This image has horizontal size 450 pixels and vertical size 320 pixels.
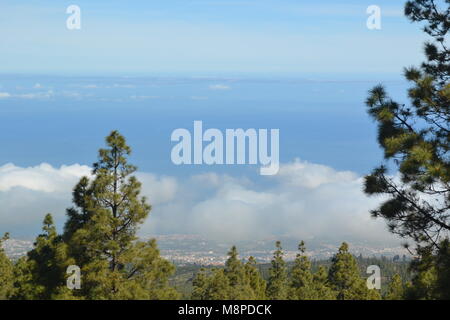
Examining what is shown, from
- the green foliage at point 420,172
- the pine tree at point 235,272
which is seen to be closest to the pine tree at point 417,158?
the green foliage at point 420,172

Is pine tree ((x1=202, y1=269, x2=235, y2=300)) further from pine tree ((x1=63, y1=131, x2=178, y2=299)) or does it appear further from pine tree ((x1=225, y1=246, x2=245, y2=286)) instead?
pine tree ((x1=225, y1=246, x2=245, y2=286))

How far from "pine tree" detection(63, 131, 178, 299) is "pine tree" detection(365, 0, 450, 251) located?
6.74 meters

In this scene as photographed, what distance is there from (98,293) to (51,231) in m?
4.87

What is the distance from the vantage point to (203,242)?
185 metres

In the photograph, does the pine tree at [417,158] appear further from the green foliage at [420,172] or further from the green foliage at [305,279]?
the green foliage at [305,279]

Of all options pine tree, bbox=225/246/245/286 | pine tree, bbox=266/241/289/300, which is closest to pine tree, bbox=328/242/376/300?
pine tree, bbox=266/241/289/300

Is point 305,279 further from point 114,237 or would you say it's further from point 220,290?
point 114,237

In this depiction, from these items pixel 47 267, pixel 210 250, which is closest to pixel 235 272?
→ pixel 47 267

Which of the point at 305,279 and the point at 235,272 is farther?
the point at 305,279

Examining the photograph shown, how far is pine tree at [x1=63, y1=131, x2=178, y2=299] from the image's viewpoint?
54.7 feet

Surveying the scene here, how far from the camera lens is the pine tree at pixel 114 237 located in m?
16.7

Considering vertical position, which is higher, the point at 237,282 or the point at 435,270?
the point at 435,270

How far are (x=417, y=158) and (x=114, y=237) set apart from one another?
889 centimetres

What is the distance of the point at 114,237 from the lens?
56.4 ft
